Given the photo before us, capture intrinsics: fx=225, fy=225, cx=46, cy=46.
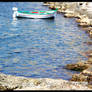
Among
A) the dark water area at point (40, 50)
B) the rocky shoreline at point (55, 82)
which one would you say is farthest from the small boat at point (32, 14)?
the rocky shoreline at point (55, 82)

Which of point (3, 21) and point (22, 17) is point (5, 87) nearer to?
point (3, 21)

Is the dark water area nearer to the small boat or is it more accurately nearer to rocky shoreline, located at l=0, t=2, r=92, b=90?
rocky shoreline, located at l=0, t=2, r=92, b=90

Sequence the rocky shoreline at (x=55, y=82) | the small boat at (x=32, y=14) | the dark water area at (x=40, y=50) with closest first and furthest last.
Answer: the rocky shoreline at (x=55, y=82), the dark water area at (x=40, y=50), the small boat at (x=32, y=14)

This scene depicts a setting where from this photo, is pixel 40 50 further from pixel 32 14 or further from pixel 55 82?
pixel 32 14

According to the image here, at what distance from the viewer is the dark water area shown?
1981cm

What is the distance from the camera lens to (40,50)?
2878 centimetres

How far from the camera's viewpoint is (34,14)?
192ft

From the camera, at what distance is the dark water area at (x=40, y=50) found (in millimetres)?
19812

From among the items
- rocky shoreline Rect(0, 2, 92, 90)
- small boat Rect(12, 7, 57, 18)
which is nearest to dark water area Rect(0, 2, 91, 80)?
rocky shoreline Rect(0, 2, 92, 90)

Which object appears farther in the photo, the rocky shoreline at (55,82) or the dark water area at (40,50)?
the dark water area at (40,50)

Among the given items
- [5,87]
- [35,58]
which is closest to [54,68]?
[35,58]

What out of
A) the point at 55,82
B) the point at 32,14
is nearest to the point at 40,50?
the point at 55,82

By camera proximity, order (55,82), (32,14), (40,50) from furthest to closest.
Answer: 1. (32,14)
2. (40,50)
3. (55,82)

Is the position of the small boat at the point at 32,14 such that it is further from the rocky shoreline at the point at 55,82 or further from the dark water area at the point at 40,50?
the rocky shoreline at the point at 55,82
